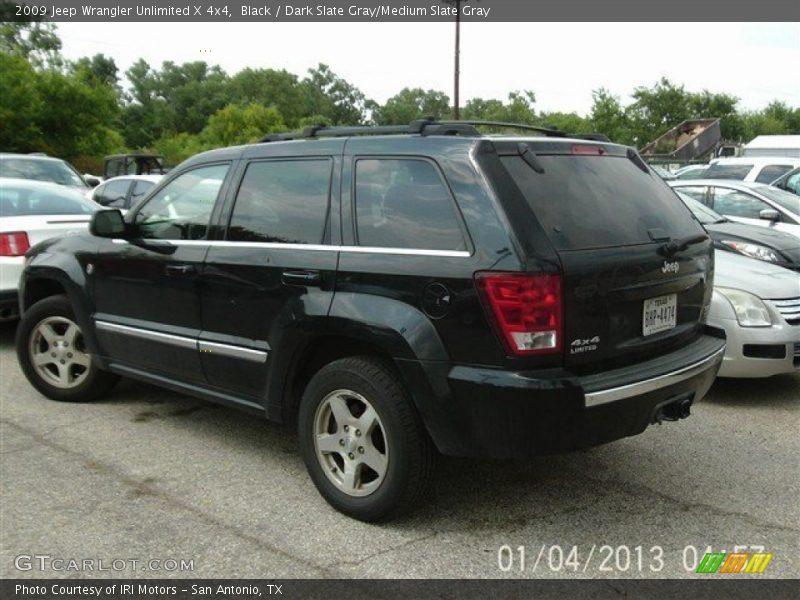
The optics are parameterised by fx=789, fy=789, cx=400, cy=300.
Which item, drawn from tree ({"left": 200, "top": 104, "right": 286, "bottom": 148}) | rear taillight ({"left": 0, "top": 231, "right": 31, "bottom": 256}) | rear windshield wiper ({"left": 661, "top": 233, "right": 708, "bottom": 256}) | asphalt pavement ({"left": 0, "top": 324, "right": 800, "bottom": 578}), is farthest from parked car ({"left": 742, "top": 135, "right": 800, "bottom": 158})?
tree ({"left": 200, "top": 104, "right": 286, "bottom": 148})

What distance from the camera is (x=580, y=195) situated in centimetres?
360

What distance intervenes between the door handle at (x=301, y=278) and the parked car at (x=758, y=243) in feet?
12.8

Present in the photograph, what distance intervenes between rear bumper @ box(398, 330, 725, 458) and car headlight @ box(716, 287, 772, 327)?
7.83 ft

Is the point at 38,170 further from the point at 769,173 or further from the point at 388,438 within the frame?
the point at 769,173

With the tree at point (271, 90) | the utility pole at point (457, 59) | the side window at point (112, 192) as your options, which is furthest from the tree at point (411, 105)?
the side window at point (112, 192)

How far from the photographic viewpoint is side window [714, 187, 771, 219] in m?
9.09

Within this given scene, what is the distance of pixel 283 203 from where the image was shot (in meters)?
4.14

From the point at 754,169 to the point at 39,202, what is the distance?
11164 millimetres

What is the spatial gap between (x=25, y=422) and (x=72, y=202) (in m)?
3.37

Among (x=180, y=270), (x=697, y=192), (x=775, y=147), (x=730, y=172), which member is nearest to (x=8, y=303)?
(x=180, y=270)

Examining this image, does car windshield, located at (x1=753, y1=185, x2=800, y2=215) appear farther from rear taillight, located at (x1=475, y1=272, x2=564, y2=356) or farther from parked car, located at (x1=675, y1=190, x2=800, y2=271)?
rear taillight, located at (x1=475, y1=272, x2=564, y2=356)

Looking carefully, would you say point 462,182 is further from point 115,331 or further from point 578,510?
point 115,331

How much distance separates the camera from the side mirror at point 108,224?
4.87 m
